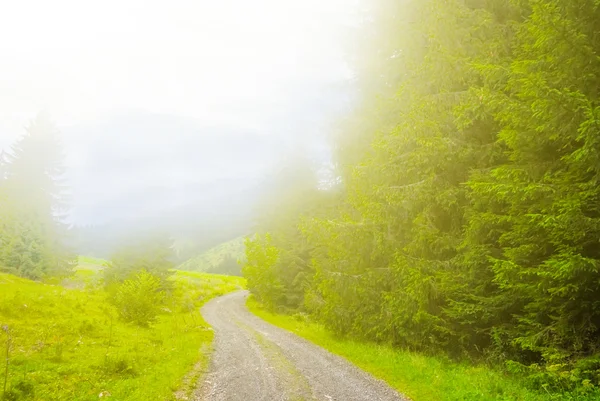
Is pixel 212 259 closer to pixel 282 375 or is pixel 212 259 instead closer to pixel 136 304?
pixel 136 304

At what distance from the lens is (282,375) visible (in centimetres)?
1279

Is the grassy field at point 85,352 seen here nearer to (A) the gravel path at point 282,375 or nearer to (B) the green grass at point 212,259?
(A) the gravel path at point 282,375

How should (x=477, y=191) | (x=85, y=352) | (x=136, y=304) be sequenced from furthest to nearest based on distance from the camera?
(x=136, y=304), (x=85, y=352), (x=477, y=191)

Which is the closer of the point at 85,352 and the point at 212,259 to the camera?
the point at 85,352

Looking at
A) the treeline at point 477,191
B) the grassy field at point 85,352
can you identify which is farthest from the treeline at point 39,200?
the treeline at point 477,191

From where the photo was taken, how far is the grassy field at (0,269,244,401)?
1023 centimetres

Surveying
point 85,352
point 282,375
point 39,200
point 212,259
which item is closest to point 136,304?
point 85,352

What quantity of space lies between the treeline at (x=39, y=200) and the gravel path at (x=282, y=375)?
A: 2460cm

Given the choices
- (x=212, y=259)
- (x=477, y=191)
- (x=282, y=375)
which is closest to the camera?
(x=477, y=191)

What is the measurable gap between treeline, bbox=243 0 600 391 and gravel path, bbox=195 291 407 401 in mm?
2274

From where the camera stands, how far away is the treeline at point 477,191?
8312mm

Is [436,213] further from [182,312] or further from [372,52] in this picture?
[182,312]

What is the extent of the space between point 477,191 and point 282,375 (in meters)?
9.20

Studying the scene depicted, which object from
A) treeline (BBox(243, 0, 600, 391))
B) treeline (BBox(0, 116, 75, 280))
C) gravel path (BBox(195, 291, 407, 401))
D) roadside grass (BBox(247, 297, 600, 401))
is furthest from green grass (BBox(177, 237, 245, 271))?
roadside grass (BBox(247, 297, 600, 401))
